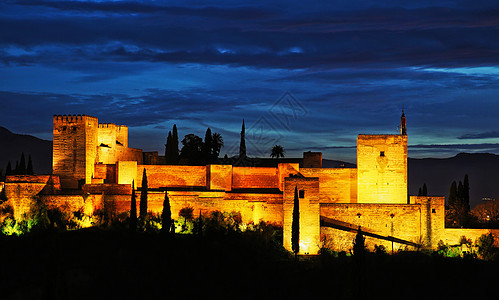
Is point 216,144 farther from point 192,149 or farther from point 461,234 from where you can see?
point 461,234

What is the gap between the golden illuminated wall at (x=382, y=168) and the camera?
36.9 meters

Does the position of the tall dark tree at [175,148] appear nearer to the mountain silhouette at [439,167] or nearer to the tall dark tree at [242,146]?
the tall dark tree at [242,146]

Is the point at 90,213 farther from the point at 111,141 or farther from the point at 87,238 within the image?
the point at 111,141

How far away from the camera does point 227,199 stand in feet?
118

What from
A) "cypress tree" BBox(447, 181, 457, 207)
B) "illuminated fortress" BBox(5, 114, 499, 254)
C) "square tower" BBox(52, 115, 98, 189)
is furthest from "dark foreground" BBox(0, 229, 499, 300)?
"cypress tree" BBox(447, 181, 457, 207)

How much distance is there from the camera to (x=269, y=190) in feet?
127

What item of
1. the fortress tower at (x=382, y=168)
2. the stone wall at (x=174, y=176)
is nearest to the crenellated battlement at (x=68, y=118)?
the stone wall at (x=174, y=176)

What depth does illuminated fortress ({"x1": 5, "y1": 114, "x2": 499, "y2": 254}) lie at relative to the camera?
33062mm

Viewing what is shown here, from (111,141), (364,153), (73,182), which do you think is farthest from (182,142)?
(364,153)

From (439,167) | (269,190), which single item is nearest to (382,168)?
(269,190)

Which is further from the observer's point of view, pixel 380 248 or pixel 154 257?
pixel 380 248

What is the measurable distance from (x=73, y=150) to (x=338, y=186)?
1483cm

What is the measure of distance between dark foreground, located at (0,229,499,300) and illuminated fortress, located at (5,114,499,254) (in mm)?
1892

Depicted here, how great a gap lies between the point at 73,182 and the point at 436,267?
770 inches
